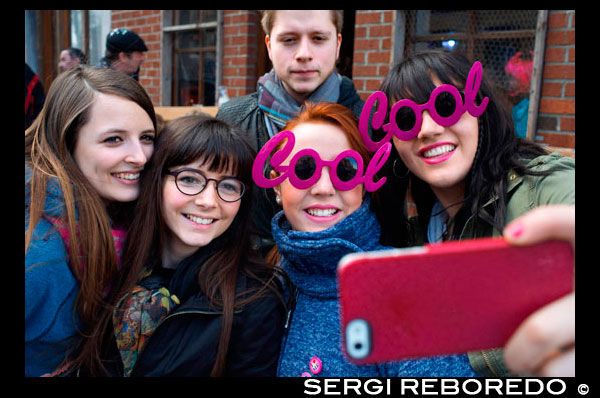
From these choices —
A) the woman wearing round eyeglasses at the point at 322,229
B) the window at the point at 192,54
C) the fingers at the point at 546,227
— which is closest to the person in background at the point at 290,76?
the woman wearing round eyeglasses at the point at 322,229

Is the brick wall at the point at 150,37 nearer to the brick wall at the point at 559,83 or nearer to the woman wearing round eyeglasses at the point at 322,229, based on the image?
the brick wall at the point at 559,83

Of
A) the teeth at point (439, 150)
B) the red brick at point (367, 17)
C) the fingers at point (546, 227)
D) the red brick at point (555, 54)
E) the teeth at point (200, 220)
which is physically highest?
the red brick at point (367, 17)

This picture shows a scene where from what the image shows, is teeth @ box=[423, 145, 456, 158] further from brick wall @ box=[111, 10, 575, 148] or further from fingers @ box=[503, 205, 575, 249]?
brick wall @ box=[111, 10, 575, 148]

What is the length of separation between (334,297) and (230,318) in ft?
1.08

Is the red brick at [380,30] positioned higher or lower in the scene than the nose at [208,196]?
higher

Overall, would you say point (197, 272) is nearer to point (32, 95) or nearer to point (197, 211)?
point (197, 211)

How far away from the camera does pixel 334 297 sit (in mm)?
1402

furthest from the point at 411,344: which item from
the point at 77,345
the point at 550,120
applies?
the point at 550,120

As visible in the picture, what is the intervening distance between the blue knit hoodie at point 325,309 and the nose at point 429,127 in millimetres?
300

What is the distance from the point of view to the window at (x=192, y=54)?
4789 mm

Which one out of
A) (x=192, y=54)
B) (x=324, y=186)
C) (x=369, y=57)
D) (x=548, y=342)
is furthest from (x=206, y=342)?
(x=192, y=54)

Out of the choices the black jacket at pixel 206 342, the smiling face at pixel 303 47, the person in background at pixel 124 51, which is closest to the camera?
the black jacket at pixel 206 342

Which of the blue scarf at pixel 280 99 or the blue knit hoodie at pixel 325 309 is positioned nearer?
the blue knit hoodie at pixel 325 309

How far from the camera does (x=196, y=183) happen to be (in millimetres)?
1506
